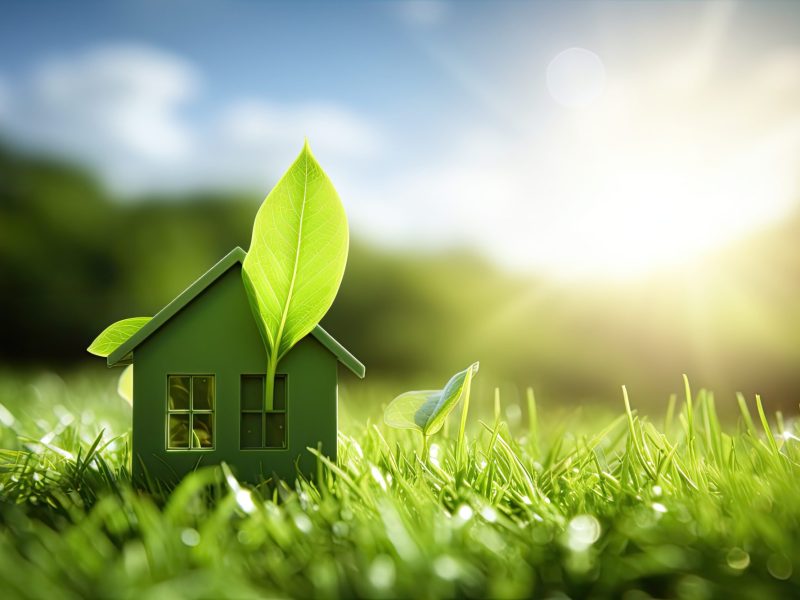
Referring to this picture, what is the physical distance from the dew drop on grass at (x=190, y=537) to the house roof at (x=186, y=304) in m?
0.62

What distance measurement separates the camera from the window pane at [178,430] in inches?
83.5

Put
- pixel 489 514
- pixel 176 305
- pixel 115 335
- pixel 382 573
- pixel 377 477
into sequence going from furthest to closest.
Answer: pixel 115 335
pixel 176 305
pixel 377 477
pixel 489 514
pixel 382 573

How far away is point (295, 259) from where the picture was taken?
1819 mm

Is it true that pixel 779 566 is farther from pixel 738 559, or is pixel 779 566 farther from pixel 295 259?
pixel 295 259

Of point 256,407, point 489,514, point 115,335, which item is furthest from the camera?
point 115,335

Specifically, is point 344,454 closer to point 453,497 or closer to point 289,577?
point 453,497

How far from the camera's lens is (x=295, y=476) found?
184 cm

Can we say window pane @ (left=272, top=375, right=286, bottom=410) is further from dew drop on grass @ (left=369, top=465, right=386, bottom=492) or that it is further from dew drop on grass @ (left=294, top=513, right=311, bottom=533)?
dew drop on grass @ (left=294, top=513, right=311, bottom=533)

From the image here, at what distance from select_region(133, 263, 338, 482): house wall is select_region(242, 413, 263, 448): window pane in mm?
82

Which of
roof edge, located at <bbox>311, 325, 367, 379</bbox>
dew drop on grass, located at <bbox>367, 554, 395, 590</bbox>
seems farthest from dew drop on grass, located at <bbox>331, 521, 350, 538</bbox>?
roof edge, located at <bbox>311, 325, 367, 379</bbox>

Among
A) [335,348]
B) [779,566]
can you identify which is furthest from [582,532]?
[335,348]

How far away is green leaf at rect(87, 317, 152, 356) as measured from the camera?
2.01m

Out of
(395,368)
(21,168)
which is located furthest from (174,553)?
(21,168)

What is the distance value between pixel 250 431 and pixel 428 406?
48cm
